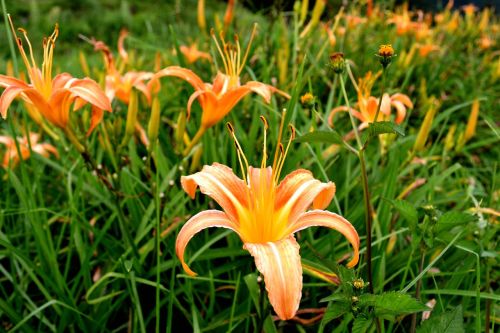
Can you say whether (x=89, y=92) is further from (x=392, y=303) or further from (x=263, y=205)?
(x=392, y=303)

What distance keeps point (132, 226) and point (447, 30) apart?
11.8 feet

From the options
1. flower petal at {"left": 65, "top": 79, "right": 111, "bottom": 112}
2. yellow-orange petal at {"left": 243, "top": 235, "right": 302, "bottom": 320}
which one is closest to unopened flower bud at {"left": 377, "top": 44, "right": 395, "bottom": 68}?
yellow-orange petal at {"left": 243, "top": 235, "right": 302, "bottom": 320}

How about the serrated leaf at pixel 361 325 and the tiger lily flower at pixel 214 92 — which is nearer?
the serrated leaf at pixel 361 325

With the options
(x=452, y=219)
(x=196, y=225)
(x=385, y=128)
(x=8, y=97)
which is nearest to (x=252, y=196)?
(x=196, y=225)

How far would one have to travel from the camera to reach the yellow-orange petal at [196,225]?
0.81 metres

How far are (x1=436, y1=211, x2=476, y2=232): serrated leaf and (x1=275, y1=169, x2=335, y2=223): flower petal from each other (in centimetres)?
22

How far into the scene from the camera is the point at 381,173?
1.87m

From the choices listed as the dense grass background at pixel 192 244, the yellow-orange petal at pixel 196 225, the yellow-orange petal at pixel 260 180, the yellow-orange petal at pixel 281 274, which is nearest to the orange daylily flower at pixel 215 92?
the dense grass background at pixel 192 244

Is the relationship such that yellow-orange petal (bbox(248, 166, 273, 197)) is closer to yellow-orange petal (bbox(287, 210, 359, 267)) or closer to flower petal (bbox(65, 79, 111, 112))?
yellow-orange petal (bbox(287, 210, 359, 267))

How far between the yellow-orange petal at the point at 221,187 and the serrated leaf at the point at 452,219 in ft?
1.25

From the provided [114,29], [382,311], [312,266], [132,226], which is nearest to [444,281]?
[312,266]

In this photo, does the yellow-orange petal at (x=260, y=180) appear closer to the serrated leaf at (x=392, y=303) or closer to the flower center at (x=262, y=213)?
the flower center at (x=262, y=213)

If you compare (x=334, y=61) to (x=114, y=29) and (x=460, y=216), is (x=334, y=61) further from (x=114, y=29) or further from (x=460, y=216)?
(x=114, y=29)

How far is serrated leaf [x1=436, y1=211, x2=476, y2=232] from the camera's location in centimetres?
93
